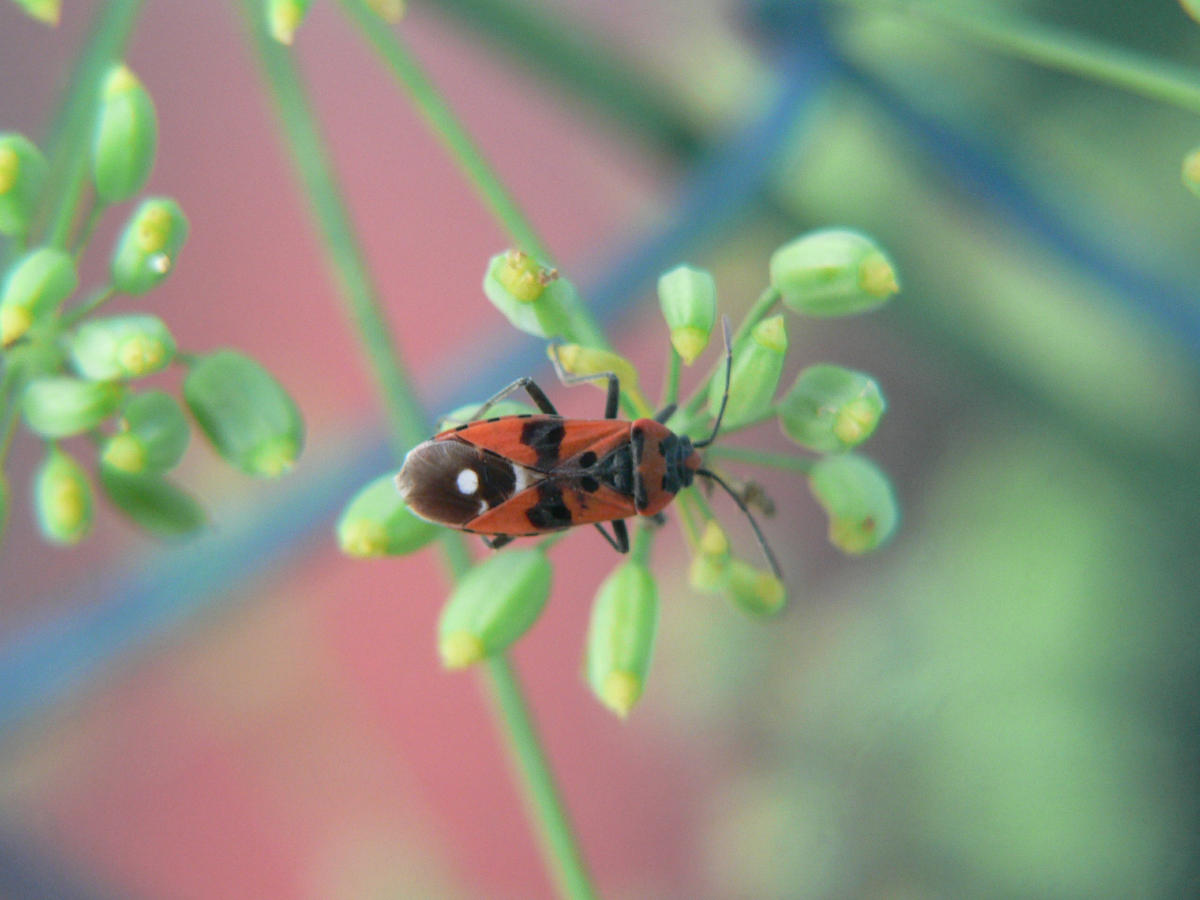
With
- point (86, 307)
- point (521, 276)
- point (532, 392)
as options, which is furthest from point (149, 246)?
point (532, 392)

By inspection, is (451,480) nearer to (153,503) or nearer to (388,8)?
(153,503)

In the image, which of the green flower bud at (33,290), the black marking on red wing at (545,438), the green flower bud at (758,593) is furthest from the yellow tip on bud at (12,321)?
the green flower bud at (758,593)

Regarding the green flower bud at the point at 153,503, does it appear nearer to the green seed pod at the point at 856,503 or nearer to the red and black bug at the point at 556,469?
the red and black bug at the point at 556,469

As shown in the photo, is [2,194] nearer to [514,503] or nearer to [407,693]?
[514,503]

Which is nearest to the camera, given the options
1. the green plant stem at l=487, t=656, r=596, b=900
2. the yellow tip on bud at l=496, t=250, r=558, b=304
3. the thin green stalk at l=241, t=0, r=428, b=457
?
the yellow tip on bud at l=496, t=250, r=558, b=304

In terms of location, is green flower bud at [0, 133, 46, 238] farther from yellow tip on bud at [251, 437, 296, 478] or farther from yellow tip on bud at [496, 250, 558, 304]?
yellow tip on bud at [496, 250, 558, 304]

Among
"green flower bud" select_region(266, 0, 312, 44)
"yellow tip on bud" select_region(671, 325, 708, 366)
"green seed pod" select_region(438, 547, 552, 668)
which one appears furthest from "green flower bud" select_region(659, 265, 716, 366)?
"green flower bud" select_region(266, 0, 312, 44)

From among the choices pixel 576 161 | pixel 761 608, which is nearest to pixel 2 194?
pixel 761 608
